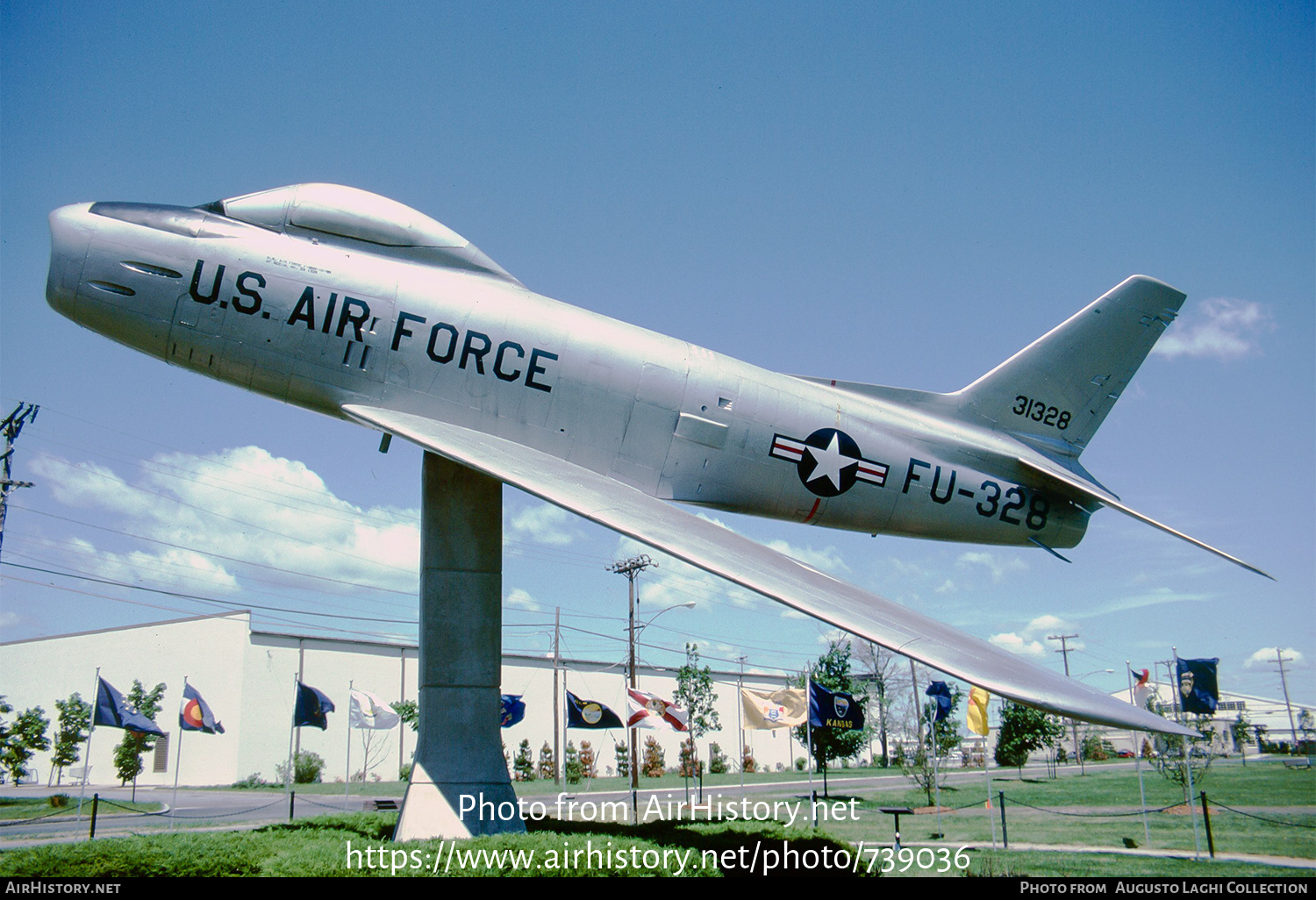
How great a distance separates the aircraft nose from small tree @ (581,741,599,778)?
50.8m

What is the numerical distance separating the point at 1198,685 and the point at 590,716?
48.0 ft

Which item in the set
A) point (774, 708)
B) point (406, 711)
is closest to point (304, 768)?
point (406, 711)

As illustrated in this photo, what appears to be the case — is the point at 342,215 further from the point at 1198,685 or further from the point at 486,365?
the point at 1198,685

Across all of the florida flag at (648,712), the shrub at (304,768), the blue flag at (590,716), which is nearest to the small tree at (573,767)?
the shrub at (304,768)

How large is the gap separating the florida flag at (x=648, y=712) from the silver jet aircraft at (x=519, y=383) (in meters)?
14.8

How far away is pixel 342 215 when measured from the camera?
10039 mm

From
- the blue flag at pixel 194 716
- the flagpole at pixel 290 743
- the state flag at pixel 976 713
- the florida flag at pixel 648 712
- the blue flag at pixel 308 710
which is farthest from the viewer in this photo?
the blue flag at pixel 194 716

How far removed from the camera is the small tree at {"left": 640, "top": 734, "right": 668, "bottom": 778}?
55.9 meters

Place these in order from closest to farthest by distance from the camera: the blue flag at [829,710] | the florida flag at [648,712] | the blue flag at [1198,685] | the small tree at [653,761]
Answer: the blue flag at [1198,685]
the blue flag at [829,710]
the florida flag at [648,712]
the small tree at [653,761]

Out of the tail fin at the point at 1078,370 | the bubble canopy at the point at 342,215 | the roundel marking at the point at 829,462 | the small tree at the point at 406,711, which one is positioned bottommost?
the small tree at the point at 406,711

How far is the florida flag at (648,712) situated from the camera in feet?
80.0

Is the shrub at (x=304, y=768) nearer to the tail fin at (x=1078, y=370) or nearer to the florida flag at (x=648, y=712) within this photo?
the florida flag at (x=648, y=712)

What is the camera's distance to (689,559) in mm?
7250

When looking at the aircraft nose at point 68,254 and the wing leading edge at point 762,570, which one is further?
the aircraft nose at point 68,254
